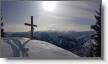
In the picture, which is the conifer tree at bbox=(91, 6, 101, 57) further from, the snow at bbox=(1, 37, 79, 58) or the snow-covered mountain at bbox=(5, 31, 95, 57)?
the snow at bbox=(1, 37, 79, 58)

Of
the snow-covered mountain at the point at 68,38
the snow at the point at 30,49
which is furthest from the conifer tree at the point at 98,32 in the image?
the snow at the point at 30,49

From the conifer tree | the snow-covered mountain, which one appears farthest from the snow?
the conifer tree

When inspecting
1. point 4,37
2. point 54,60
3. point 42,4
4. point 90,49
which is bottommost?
point 54,60

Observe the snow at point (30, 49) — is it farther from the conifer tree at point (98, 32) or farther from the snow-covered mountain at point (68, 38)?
the conifer tree at point (98, 32)

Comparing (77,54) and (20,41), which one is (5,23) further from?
(77,54)

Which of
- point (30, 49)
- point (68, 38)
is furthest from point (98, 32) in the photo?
point (30, 49)

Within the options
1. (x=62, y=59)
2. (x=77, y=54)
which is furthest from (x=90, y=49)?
(x=62, y=59)

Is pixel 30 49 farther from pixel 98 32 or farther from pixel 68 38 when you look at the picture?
pixel 98 32

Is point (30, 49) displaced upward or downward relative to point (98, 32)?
downward

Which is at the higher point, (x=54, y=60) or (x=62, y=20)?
(x=62, y=20)
